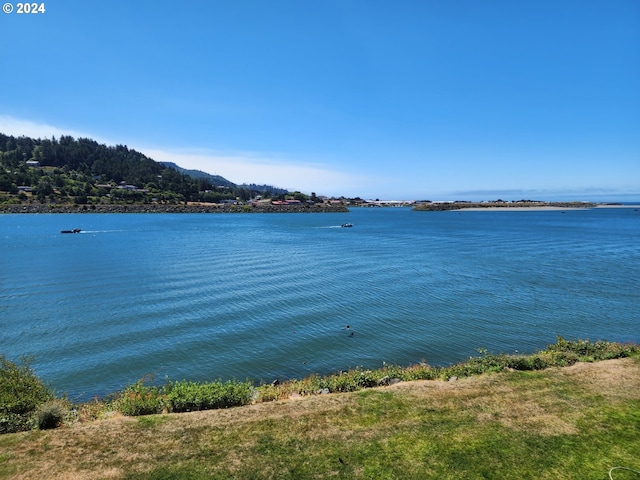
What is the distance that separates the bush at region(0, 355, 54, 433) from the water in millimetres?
4254

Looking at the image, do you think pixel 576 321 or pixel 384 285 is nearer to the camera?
pixel 576 321

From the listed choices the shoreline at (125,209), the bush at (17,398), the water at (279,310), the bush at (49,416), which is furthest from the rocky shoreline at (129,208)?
the bush at (49,416)

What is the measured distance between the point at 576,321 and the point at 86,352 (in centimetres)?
3129

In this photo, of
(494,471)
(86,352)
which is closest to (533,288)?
(494,471)

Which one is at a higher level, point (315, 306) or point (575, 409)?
point (575, 409)

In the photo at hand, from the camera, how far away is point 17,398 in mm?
11023

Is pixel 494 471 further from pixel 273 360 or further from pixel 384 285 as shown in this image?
pixel 384 285

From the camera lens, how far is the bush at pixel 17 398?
32.6 feet

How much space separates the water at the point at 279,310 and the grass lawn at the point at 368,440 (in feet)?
23.2

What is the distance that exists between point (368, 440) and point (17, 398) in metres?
10.6

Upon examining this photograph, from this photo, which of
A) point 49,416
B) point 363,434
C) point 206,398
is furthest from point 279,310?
point 363,434

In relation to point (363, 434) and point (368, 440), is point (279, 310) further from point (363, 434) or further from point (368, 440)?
point (368, 440)

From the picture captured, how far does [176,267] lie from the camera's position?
4256 cm

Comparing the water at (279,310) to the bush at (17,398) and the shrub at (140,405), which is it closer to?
the bush at (17,398)
